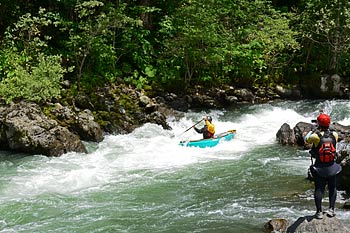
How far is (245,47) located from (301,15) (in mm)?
3224

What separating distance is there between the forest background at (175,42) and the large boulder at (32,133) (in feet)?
5.23

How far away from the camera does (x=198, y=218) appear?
28.2ft

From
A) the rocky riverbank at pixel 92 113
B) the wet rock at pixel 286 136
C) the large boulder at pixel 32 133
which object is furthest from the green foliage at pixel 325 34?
the large boulder at pixel 32 133

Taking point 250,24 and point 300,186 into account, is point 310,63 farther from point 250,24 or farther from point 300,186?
point 300,186

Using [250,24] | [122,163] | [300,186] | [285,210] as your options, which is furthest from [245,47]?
[285,210]

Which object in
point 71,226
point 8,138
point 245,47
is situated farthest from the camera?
point 245,47

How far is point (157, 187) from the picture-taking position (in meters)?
10.6

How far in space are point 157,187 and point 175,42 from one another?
33.9 ft

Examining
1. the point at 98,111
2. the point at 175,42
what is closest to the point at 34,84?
the point at 98,111

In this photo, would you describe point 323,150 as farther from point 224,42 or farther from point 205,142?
point 224,42

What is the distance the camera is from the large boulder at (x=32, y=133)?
43.2ft

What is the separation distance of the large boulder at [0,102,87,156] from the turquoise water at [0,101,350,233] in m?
0.29

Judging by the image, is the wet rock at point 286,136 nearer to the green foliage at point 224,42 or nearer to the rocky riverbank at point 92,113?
the rocky riverbank at point 92,113

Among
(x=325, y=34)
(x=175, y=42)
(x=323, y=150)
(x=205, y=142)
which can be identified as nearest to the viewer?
(x=323, y=150)
